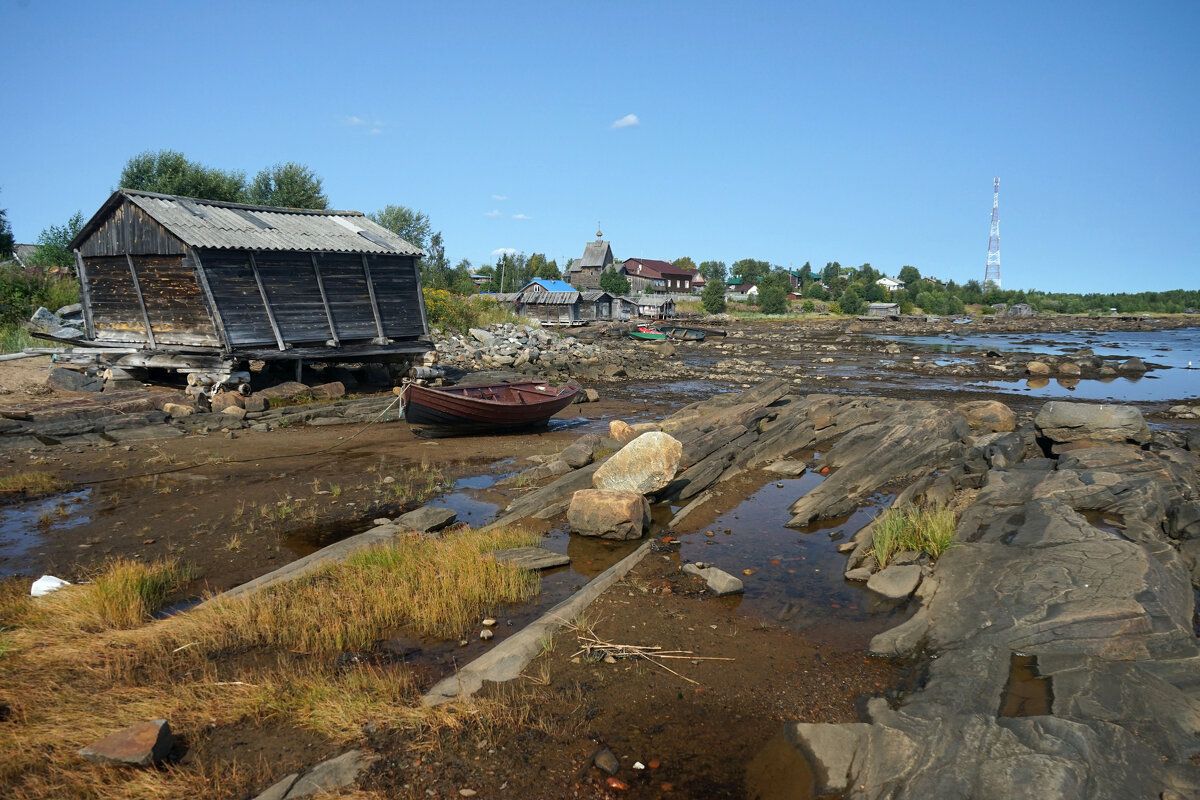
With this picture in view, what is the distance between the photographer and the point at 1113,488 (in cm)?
1027

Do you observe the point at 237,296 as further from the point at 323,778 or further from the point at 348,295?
the point at 323,778

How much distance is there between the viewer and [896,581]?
8219 millimetres

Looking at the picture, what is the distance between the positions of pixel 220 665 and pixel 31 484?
846cm

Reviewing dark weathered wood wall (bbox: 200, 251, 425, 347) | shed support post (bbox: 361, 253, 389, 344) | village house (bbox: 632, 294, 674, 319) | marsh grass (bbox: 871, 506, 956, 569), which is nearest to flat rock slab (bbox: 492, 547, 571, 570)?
marsh grass (bbox: 871, 506, 956, 569)

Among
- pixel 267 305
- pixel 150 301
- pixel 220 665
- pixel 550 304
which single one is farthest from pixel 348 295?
pixel 550 304

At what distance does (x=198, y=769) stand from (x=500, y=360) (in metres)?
28.1

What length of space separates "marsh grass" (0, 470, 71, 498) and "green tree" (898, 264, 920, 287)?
147484mm

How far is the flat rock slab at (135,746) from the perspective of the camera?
14.9 feet

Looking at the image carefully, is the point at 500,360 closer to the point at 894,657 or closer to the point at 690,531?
the point at 690,531

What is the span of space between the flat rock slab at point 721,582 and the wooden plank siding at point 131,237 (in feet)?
56.6

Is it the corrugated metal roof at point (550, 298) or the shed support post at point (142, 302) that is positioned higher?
the corrugated metal roof at point (550, 298)

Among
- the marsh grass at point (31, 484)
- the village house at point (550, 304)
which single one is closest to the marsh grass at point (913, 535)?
the marsh grass at point (31, 484)

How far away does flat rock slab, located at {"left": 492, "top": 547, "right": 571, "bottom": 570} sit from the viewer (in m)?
8.73

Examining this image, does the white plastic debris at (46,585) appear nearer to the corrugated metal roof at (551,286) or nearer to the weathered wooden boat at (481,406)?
the weathered wooden boat at (481,406)
